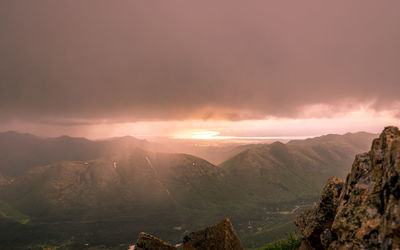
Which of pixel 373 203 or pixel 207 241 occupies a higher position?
pixel 373 203

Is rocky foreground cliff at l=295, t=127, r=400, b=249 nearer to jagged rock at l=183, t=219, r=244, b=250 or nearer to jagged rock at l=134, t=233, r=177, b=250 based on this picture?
jagged rock at l=183, t=219, r=244, b=250

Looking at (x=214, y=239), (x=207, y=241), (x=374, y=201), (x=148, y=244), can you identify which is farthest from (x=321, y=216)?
(x=148, y=244)

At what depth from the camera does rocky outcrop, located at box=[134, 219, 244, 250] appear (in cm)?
2520

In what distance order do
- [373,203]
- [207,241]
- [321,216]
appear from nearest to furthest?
[373,203], [321,216], [207,241]

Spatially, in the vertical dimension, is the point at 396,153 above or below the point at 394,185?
above

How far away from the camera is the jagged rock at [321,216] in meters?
17.0

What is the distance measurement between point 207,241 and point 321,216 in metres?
13.0

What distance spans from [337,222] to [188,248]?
17.6 meters

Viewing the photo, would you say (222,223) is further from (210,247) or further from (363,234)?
(363,234)

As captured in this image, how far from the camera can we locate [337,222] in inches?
502

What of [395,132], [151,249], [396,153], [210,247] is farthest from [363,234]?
[151,249]

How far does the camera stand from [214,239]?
2578 centimetres

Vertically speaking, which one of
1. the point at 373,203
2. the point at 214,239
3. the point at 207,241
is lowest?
the point at 207,241

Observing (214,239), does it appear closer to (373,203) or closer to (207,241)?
(207,241)
